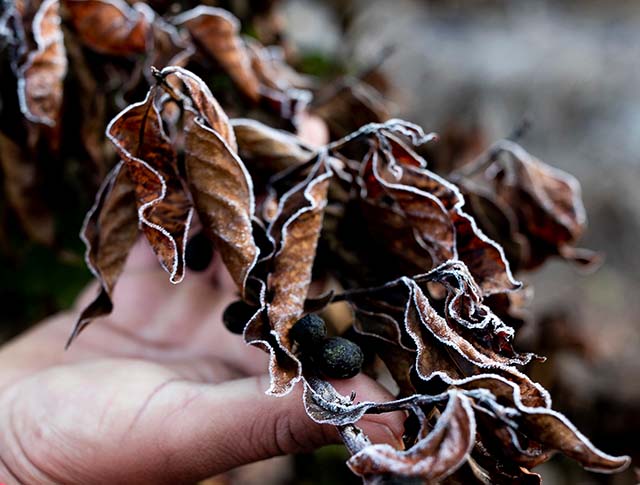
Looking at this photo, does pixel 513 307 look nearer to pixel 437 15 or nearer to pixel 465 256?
pixel 465 256

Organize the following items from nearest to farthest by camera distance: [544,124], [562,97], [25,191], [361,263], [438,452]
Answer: [438,452]
[361,263]
[25,191]
[544,124]
[562,97]

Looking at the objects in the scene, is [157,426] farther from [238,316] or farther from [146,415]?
[238,316]

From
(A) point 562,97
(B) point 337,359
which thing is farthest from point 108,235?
A: (A) point 562,97

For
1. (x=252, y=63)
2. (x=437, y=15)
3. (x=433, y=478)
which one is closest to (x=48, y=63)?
(x=252, y=63)

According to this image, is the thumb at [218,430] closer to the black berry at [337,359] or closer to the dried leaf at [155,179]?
the black berry at [337,359]

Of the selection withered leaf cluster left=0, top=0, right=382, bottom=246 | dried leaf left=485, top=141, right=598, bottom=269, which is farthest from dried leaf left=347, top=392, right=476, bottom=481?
withered leaf cluster left=0, top=0, right=382, bottom=246

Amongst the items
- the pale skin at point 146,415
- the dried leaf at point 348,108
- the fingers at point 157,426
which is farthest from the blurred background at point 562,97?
the fingers at point 157,426
